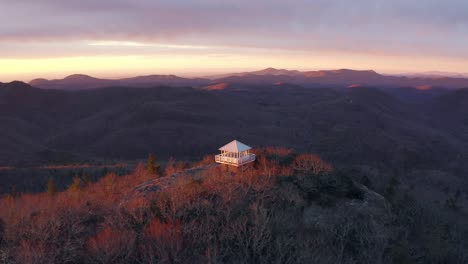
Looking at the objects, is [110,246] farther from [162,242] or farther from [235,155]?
[235,155]

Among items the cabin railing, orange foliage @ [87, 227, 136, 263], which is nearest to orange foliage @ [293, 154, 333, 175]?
the cabin railing

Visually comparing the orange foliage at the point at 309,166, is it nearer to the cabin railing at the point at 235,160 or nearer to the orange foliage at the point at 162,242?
the cabin railing at the point at 235,160

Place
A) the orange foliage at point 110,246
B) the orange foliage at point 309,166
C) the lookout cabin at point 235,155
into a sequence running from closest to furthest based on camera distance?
1. the orange foliage at point 110,246
2. the lookout cabin at point 235,155
3. the orange foliage at point 309,166

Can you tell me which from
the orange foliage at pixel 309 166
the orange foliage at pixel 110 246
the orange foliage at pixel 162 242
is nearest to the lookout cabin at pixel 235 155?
the orange foliage at pixel 309 166

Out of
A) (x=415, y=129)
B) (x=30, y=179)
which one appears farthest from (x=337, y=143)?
(x=30, y=179)

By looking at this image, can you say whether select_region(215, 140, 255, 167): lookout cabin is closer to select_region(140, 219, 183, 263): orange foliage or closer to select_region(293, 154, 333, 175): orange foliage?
select_region(293, 154, 333, 175): orange foliage

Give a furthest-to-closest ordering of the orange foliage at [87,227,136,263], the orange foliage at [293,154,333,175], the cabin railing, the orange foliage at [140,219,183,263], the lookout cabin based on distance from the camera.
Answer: the orange foliage at [293,154,333,175] < the cabin railing < the lookout cabin < the orange foliage at [140,219,183,263] < the orange foliage at [87,227,136,263]

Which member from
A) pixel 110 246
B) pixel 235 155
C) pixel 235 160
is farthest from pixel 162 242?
pixel 235 155

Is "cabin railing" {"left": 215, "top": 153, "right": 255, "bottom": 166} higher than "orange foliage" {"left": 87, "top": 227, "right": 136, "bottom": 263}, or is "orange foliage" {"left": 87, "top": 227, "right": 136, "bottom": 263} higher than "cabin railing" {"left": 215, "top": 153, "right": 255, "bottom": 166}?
"cabin railing" {"left": 215, "top": 153, "right": 255, "bottom": 166}

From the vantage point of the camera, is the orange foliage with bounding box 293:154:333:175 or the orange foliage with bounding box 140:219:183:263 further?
the orange foliage with bounding box 293:154:333:175
